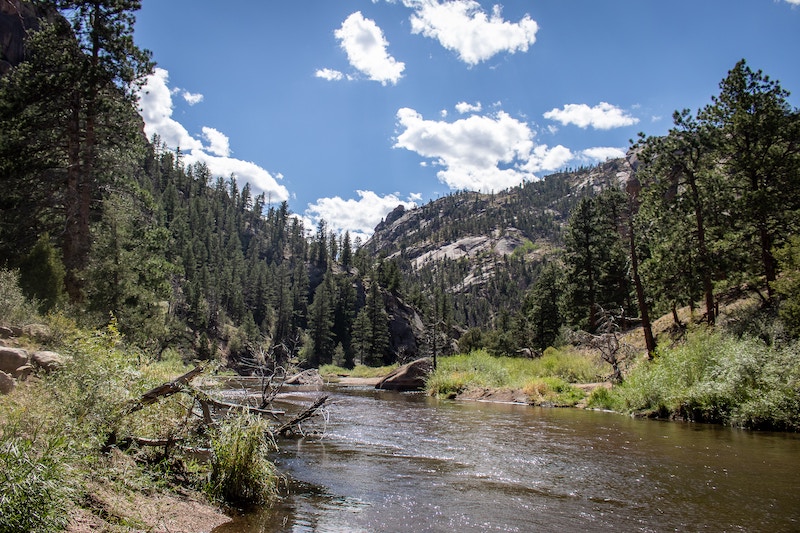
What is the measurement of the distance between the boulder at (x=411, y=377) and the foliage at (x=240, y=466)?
3627 cm

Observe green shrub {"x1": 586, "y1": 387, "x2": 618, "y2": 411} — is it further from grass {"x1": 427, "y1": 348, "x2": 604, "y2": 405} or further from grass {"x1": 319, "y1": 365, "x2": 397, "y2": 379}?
grass {"x1": 319, "y1": 365, "x2": 397, "y2": 379}

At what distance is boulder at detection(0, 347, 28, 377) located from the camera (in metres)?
10.7

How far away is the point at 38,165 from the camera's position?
74.8 feet

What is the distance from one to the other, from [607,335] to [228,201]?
186m

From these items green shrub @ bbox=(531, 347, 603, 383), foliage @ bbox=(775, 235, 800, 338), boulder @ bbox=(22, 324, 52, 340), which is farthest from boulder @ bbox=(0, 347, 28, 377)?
green shrub @ bbox=(531, 347, 603, 383)

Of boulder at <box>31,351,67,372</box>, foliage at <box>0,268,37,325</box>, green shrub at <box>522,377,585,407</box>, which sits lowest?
green shrub at <box>522,377,585,407</box>

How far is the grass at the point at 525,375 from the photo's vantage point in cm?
3061

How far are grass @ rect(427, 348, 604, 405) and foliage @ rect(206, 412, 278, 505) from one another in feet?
77.1

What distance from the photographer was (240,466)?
8727 millimetres

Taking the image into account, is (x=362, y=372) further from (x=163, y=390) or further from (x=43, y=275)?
(x=163, y=390)

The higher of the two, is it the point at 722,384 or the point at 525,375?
the point at 722,384

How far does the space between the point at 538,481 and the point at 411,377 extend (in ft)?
116

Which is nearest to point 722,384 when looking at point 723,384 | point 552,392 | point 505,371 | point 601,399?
point 723,384

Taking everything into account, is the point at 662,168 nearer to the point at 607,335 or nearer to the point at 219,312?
the point at 607,335
